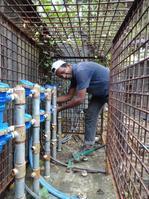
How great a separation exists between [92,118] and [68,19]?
183cm

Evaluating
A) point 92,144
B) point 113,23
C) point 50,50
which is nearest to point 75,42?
point 50,50

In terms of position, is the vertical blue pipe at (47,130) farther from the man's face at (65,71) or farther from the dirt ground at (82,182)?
the man's face at (65,71)

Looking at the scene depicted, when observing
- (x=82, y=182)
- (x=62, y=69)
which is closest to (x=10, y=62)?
(x=62, y=69)

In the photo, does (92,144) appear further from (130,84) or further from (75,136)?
(130,84)

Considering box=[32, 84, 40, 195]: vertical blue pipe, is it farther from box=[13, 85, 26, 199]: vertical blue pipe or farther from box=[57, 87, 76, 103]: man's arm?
box=[57, 87, 76, 103]: man's arm

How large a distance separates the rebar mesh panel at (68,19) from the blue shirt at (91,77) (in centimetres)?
40

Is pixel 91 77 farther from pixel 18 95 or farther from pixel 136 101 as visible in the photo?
pixel 18 95

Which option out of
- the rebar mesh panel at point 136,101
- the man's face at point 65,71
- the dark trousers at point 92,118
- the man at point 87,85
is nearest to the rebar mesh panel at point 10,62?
the man's face at point 65,71

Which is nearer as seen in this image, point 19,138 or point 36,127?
point 19,138

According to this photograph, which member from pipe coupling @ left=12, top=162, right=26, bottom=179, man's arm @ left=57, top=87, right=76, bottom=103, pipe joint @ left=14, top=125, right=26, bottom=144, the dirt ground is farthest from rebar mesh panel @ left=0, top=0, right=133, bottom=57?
the dirt ground

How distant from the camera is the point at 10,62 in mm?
2414

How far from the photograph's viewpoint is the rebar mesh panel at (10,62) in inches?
85.4

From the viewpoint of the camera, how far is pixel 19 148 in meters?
1.25

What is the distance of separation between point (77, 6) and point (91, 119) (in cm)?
211
